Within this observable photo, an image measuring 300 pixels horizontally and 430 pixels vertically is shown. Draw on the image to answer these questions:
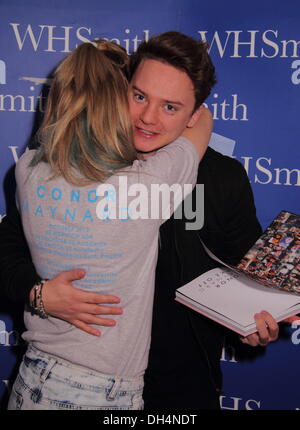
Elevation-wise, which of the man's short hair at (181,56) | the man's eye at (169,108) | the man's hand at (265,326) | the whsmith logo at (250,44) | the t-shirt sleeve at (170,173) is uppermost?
the whsmith logo at (250,44)

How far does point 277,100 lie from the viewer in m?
2.01

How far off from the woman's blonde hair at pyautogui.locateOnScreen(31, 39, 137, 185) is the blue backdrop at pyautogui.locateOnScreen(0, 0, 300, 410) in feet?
2.60

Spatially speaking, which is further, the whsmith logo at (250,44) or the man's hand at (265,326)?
the whsmith logo at (250,44)

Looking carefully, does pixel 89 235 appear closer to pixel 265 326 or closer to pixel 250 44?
pixel 265 326

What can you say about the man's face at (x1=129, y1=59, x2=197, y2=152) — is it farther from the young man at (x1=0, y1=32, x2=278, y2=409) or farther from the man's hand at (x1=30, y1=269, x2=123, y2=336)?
the man's hand at (x1=30, y1=269, x2=123, y2=336)

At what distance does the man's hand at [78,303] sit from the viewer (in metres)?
1.27

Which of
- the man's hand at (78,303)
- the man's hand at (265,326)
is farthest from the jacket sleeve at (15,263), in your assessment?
the man's hand at (265,326)

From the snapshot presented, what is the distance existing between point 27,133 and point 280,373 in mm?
1703

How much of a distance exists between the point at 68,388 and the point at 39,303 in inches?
9.9

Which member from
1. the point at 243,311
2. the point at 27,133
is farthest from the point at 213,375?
the point at 27,133

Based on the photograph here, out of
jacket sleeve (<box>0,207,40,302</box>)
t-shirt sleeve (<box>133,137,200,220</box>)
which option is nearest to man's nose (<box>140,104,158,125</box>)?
t-shirt sleeve (<box>133,137,200,220</box>)

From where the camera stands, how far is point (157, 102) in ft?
5.23

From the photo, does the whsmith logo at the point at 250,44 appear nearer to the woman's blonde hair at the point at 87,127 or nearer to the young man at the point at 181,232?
the young man at the point at 181,232

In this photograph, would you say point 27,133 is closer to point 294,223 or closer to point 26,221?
point 26,221
